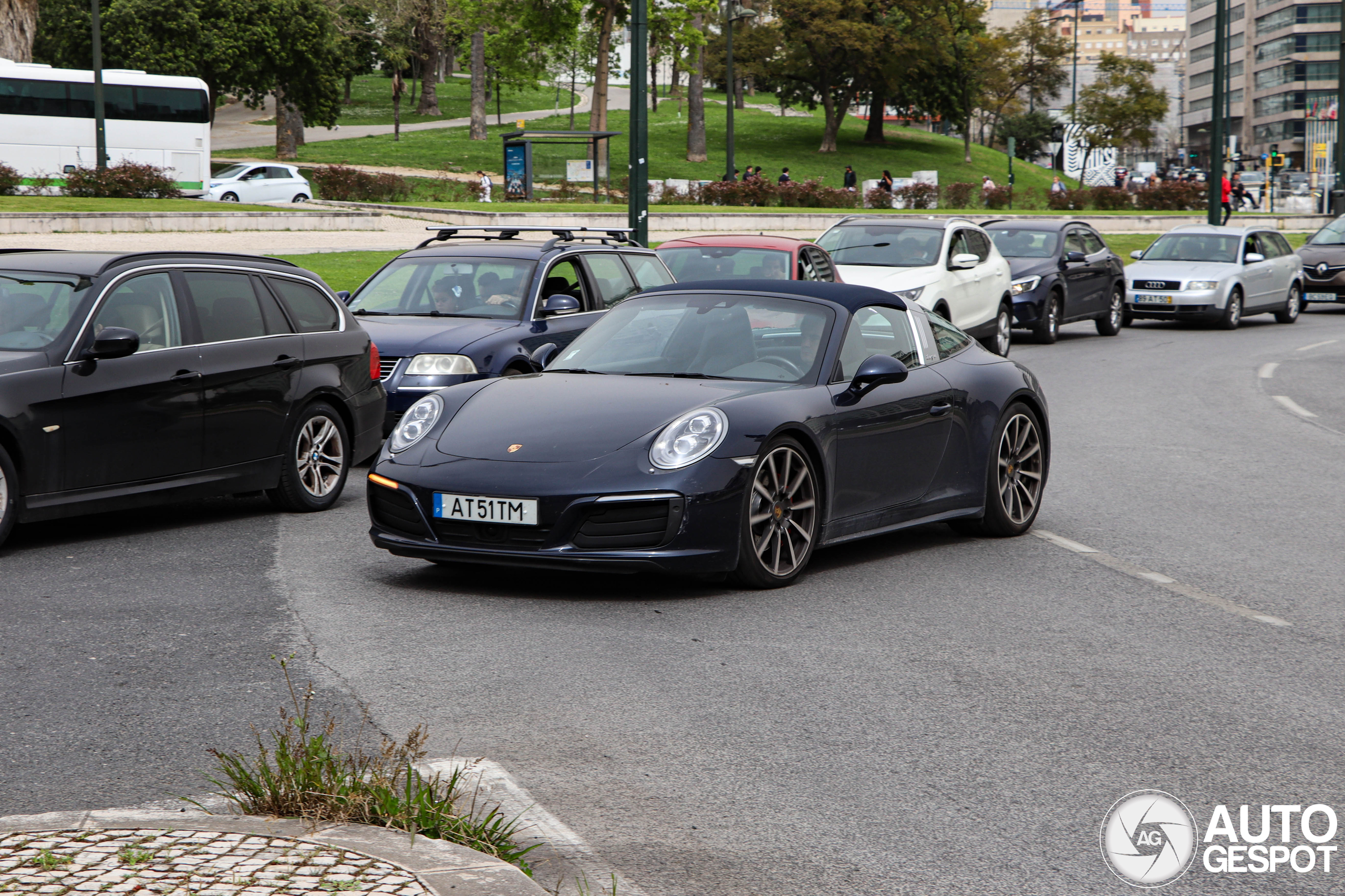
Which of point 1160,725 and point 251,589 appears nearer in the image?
point 1160,725

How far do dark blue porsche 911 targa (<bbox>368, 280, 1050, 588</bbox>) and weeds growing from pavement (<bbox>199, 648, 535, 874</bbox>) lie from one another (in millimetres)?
2642

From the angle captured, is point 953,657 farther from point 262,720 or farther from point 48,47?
point 48,47

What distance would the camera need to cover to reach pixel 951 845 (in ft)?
12.7

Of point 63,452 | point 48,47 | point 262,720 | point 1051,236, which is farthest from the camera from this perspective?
point 48,47

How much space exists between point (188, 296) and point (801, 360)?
3.57 m

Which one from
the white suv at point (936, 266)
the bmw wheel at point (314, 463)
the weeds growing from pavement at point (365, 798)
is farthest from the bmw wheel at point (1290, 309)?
the weeds growing from pavement at point (365, 798)

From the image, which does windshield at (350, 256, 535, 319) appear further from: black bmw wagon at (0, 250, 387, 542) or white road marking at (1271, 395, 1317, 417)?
white road marking at (1271, 395, 1317, 417)

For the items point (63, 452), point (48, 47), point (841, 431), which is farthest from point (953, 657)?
point (48, 47)

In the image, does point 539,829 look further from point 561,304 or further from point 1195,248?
point 1195,248

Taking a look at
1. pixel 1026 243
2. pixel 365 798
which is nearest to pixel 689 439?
pixel 365 798

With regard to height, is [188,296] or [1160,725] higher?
[188,296]

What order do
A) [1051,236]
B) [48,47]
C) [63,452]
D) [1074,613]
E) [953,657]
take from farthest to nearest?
[48,47] < [1051,236] < [63,452] < [1074,613] < [953,657]

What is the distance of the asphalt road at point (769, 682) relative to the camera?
4.00 metres

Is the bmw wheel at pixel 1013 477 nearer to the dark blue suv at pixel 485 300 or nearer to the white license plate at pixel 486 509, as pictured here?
the white license plate at pixel 486 509
